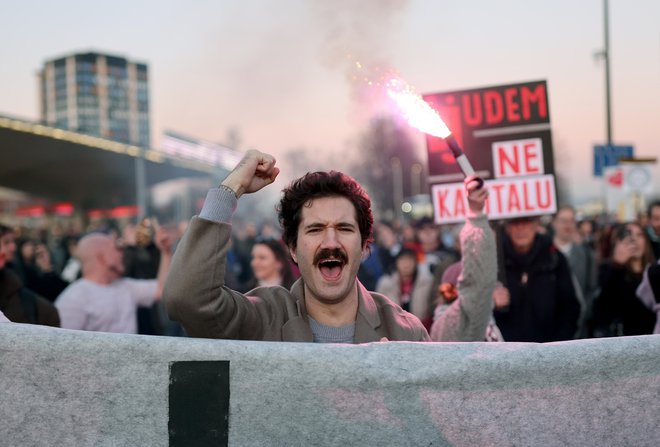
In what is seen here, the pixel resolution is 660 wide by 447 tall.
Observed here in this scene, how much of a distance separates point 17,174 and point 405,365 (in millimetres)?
59003

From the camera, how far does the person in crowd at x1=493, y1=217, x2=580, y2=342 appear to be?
5309mm

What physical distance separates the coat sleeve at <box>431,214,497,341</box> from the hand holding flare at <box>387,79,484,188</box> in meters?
0.24

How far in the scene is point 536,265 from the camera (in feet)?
17.9

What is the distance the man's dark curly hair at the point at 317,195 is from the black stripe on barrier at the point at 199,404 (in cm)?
89

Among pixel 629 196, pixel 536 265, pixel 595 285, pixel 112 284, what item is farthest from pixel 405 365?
pixel 629 196

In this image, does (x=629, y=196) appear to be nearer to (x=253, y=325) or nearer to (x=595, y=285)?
(x=595, y=285)

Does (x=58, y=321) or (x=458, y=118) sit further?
(x=458, y=118)

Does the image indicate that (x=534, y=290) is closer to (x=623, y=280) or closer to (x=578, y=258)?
(x=623, y=280)

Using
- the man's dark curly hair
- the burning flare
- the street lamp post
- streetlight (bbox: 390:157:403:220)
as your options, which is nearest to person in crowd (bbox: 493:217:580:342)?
the burning flare

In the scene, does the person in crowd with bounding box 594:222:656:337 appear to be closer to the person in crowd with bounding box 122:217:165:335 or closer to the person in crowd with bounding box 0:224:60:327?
the person in crowd with bounding box 122:217:165:335

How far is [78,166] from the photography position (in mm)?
55438

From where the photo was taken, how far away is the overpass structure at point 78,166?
1699 inches

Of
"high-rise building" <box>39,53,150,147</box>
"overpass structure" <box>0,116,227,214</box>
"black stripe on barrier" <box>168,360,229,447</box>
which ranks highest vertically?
"high-rise building" <box>39,53,150,147</box>

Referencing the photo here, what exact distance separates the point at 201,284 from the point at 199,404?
505 mm
